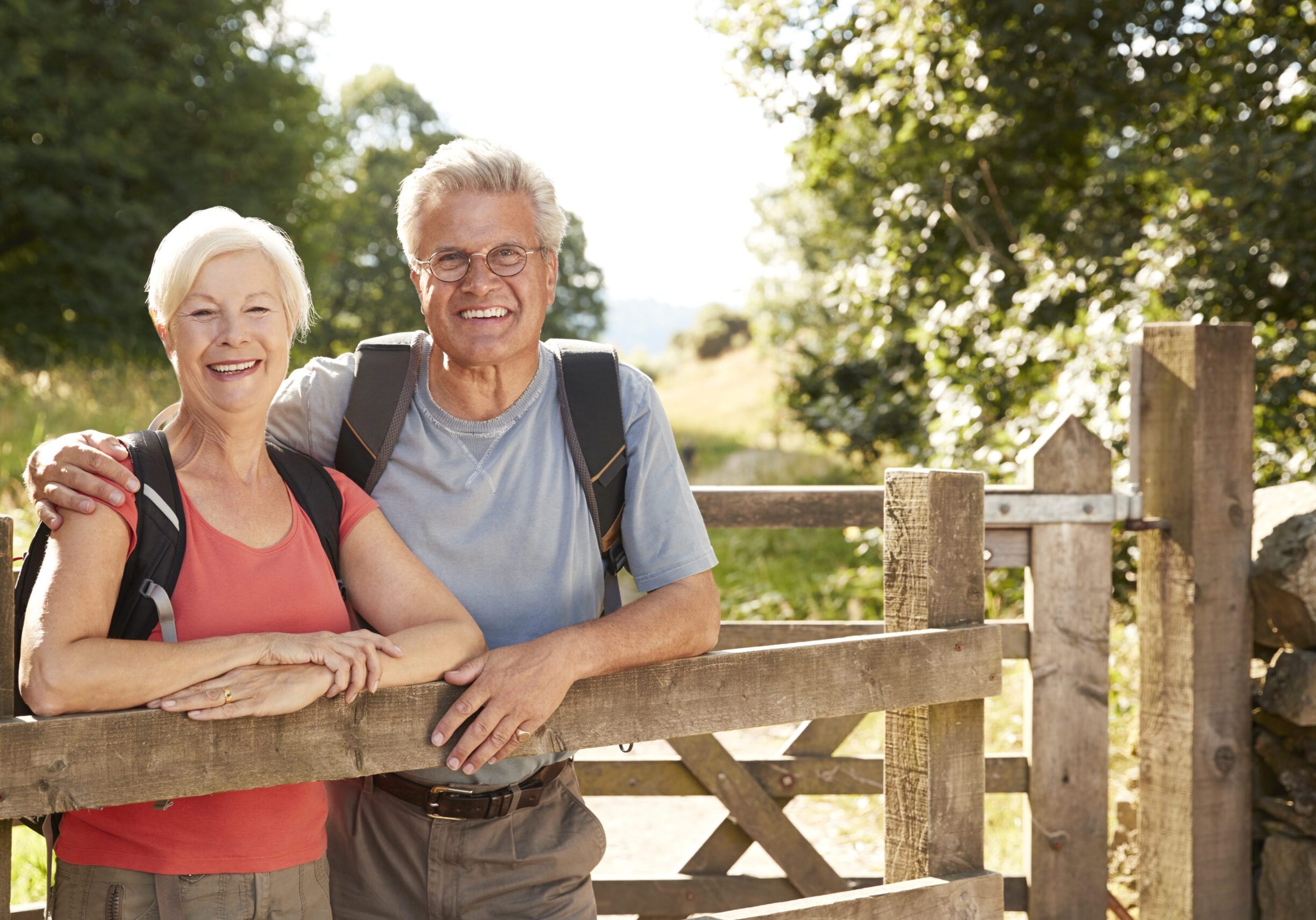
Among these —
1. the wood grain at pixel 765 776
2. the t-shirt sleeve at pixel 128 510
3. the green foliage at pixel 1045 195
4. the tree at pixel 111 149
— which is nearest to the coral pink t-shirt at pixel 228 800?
the t-shirt sleeve at pixel 128 510

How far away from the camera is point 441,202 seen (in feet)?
7.73

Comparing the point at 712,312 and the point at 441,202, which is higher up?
the point at 712,312

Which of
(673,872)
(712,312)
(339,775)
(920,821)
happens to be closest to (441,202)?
(339,775)

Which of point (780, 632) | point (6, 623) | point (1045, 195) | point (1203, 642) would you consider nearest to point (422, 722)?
point (6, 623)

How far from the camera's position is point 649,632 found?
2.06m

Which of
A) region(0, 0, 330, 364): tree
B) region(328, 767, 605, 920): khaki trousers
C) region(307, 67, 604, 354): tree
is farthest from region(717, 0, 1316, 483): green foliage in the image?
region(307, 67, 604, 354): tree

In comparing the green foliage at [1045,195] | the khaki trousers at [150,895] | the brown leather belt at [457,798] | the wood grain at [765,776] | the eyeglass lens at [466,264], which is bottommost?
the wood grain at [765,776]

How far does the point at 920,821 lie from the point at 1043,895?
48.7 inches

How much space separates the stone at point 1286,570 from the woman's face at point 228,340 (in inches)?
115

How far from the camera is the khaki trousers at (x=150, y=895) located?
1802 mm

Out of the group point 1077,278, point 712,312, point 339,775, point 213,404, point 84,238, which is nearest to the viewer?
point 339,775

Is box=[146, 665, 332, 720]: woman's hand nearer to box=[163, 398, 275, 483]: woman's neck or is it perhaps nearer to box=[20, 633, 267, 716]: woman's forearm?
box=[20, 633, 267, 716]: woman's forearm

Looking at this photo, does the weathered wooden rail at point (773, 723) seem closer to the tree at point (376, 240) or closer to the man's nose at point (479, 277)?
the man's nose at point (479, 277)

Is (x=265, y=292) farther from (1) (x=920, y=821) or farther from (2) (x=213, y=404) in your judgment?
(1) (x=920, y=821)
